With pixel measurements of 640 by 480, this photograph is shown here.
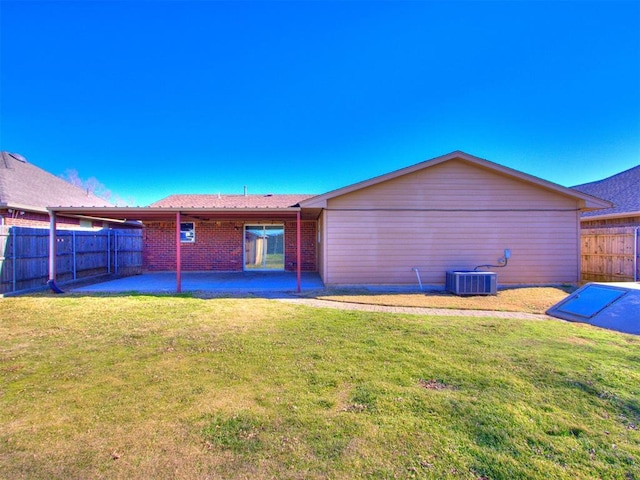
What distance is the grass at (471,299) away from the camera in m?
6.97

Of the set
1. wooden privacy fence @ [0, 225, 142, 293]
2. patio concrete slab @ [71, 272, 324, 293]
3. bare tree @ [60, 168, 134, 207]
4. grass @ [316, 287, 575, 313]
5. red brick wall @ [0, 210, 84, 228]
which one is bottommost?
grass @ [316, 287, 575, 313]

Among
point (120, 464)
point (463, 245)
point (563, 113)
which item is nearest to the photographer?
point (120, 464)

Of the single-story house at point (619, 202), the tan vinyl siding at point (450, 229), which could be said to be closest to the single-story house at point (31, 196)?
the tan vinyl siding at point (450, 229)

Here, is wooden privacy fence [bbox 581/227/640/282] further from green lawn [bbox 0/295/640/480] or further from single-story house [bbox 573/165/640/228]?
green lawn [bbox 0/295/640/480]

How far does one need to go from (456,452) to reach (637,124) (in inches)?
645

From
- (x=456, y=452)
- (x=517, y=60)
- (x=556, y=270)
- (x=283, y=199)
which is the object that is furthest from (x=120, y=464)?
(x=283, y=199)

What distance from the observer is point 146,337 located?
15.3 feet

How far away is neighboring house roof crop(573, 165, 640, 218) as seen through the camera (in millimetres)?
11484

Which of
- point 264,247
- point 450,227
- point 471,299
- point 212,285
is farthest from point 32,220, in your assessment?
point 471,299

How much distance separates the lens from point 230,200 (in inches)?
612

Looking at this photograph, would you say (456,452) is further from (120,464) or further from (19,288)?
(19,288)

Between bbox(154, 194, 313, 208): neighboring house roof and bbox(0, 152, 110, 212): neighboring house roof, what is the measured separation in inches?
162

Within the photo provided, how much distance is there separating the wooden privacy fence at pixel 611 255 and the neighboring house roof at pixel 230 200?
11.3 metres

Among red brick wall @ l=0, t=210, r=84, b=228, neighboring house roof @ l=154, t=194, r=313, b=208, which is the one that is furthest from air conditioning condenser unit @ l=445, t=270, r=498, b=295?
Result: red brick wall @ l=0, t=210, r=84, b=228
